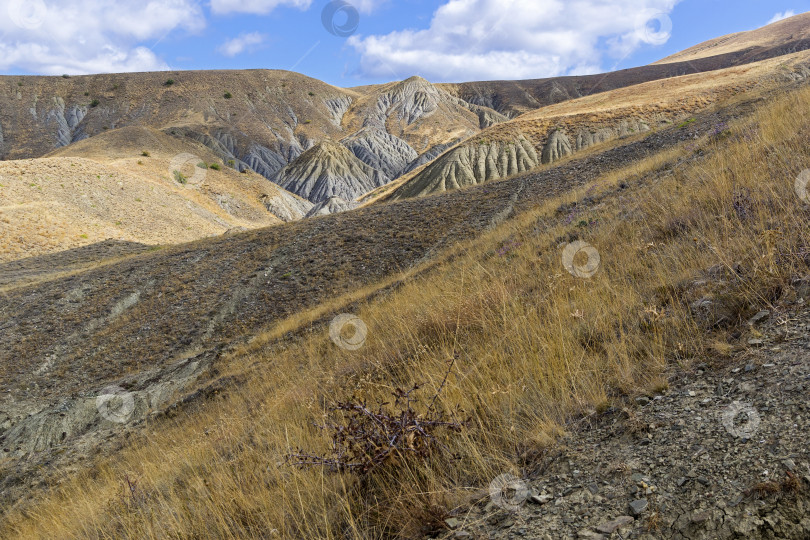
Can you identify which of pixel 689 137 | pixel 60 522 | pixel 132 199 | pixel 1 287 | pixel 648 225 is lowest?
pixel 60 522

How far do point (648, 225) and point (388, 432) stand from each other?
4.27m

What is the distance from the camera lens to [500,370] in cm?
295

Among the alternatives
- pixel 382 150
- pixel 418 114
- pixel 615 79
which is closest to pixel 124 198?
pixel 382 150

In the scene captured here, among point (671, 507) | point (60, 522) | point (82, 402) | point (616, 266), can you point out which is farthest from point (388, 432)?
point (82, 402)

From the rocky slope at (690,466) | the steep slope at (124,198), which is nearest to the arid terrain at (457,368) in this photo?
the rocky slope at (690,466)

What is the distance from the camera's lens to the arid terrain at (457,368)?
1952mm

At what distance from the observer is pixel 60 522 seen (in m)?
4.17

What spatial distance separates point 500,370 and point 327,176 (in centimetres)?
7090

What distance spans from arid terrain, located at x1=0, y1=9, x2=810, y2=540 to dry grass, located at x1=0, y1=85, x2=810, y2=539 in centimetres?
2

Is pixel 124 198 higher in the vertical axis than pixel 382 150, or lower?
lower

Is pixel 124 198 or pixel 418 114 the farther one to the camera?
pixel 418 114

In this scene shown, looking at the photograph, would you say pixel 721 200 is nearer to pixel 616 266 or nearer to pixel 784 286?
pixel 616 266

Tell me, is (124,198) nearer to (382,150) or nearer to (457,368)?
(457,368)

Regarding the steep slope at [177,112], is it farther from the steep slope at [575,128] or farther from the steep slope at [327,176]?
the steep slope at [575,128]
